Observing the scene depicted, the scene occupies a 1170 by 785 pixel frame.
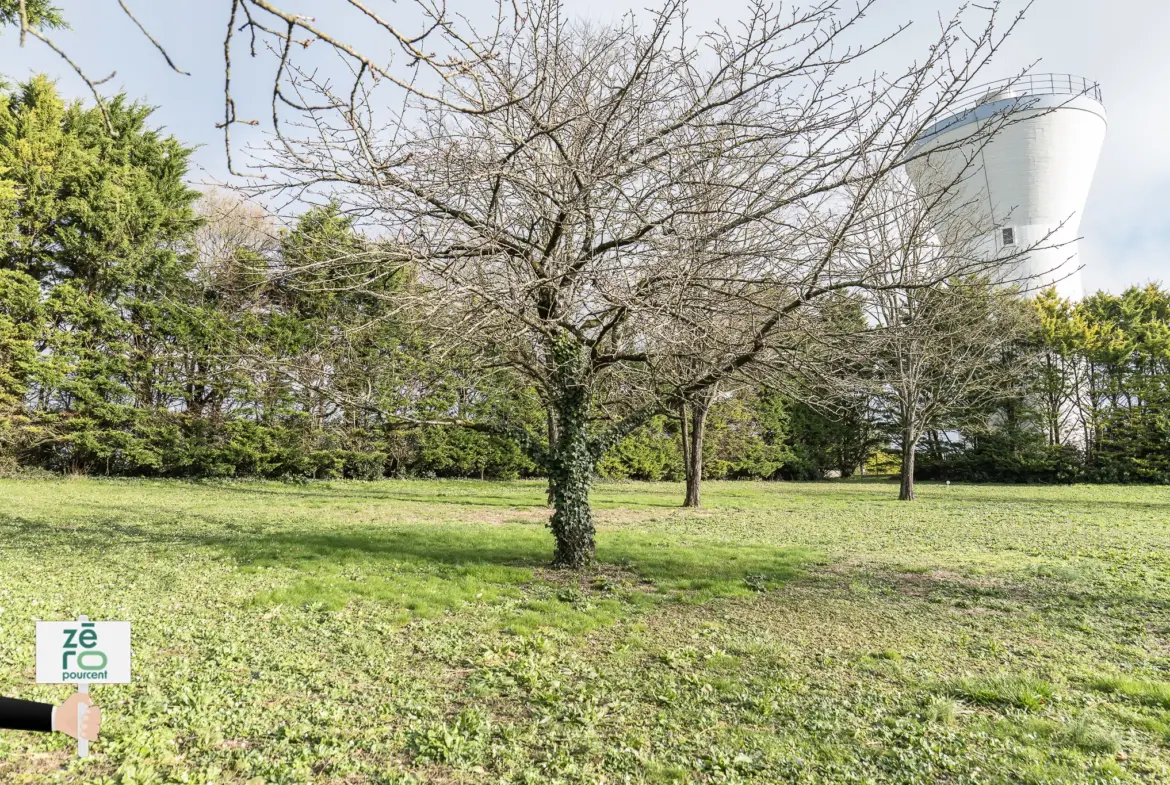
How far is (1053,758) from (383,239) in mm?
5469

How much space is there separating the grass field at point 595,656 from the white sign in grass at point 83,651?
41.9 inches

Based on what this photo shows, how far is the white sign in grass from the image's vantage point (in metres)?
1.66

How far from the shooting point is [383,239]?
5227 mm

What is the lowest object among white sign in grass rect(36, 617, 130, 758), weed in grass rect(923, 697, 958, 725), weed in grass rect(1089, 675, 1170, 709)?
weed in grass rect(1089, 675, 1170, 709)

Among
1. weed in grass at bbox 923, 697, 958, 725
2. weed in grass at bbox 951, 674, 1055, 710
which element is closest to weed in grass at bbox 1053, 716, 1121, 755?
weed in grass at bbox 951, 674, 1055, 710

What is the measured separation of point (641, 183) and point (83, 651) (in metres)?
4.55

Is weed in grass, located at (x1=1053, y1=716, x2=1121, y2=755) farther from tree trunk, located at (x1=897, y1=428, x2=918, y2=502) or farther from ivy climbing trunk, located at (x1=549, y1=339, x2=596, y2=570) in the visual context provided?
tree trunk, located at (x1=897, y1=428, x2=918, y2=502)

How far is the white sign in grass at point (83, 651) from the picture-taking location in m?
1.66

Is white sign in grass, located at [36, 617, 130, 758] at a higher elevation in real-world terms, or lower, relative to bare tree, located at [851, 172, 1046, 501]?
lower

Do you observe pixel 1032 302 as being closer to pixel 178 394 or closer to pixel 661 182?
pixel 661 182

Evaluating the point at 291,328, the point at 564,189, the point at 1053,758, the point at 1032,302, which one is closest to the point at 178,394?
the point at 291,328

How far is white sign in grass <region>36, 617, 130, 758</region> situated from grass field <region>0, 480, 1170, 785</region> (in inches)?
41.9

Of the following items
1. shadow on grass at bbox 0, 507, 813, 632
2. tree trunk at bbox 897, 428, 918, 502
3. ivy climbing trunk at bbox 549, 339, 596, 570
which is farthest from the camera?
tree trunk at bbox 897, 428, 918, 502

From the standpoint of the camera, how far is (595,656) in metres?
4.02
